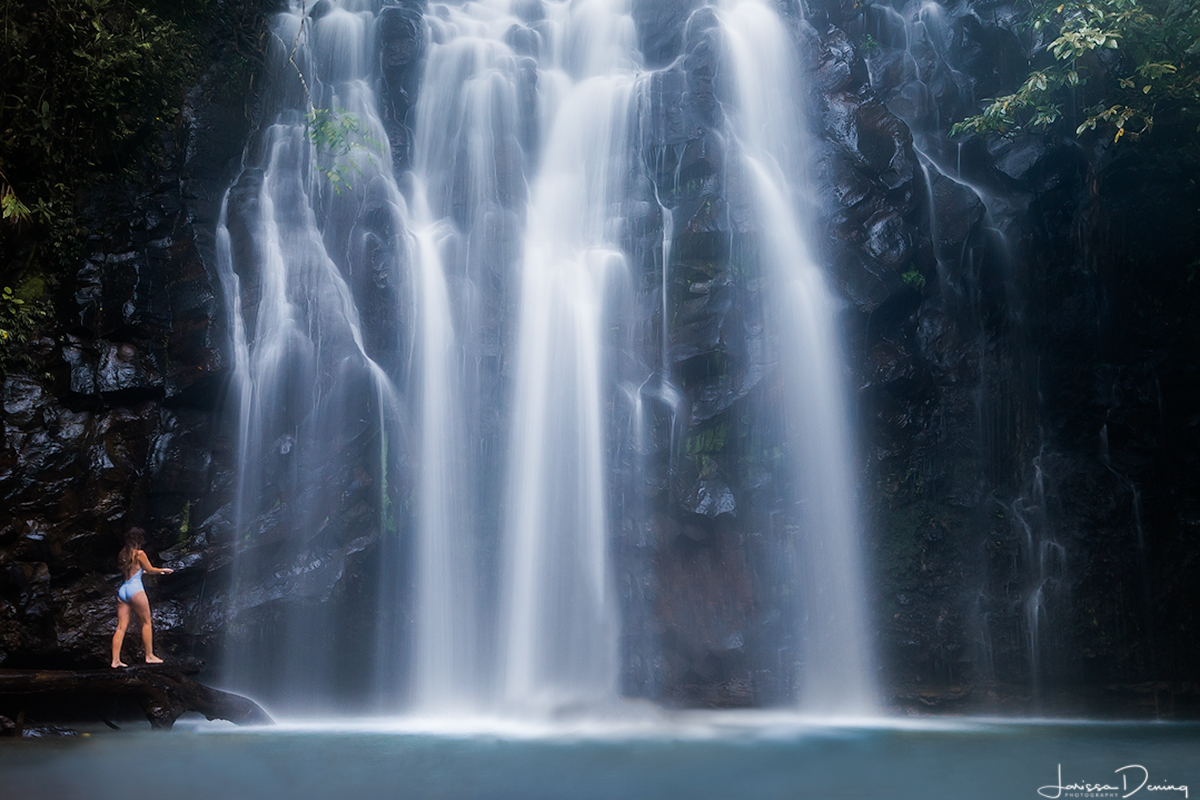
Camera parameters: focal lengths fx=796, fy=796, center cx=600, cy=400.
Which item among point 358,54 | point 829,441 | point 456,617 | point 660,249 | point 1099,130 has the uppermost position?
point 358,54

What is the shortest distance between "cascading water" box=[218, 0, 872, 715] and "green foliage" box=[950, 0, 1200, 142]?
3.40m

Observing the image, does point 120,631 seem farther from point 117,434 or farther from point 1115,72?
point 1115,72

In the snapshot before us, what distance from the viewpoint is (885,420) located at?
11.7 m

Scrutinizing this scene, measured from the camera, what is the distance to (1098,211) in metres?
11.9

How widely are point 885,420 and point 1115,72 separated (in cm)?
616

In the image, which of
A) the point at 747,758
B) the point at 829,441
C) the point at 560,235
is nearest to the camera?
the point at 747,758

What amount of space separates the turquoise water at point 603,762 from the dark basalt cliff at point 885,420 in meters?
1.72

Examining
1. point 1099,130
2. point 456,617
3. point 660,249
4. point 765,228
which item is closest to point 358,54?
point 660,249

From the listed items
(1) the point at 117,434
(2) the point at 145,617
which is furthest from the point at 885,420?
(1) the point at 117,434

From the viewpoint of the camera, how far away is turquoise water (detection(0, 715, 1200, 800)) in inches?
246

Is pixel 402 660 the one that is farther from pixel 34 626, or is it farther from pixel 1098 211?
pixel 1098 211

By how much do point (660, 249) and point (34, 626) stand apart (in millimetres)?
9545
